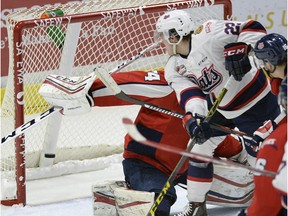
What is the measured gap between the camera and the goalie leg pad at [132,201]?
12.5 feet

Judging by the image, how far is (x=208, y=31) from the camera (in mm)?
3775

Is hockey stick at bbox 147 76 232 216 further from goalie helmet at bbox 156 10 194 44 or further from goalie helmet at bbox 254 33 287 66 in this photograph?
goalie helmet at bbox 254 33 287 66

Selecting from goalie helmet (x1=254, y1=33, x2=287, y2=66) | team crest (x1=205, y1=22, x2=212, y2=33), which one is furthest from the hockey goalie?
goalie helmet (x1=254, y1=33, x2=287, y2=66)

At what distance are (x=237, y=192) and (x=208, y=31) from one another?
0.73 metres

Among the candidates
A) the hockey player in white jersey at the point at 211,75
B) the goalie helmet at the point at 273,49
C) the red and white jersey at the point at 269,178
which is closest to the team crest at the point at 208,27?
the hockey player in white jersey at the point at 211,75

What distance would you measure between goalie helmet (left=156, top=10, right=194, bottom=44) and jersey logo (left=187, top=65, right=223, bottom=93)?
159 mm

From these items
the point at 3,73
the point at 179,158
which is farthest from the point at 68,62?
the point at 3,73

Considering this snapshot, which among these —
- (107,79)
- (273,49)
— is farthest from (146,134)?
(273,49)

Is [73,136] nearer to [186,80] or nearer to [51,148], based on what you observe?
[51,148]

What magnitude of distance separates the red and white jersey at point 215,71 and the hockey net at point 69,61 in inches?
24.0

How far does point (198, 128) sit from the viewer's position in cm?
350

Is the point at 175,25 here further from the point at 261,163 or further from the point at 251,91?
the point at 261,163

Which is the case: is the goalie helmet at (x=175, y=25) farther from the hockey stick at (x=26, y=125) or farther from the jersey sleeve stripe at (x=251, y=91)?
the hockey stick at (x=26, y=125)

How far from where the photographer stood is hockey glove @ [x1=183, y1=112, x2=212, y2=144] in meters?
3.50
